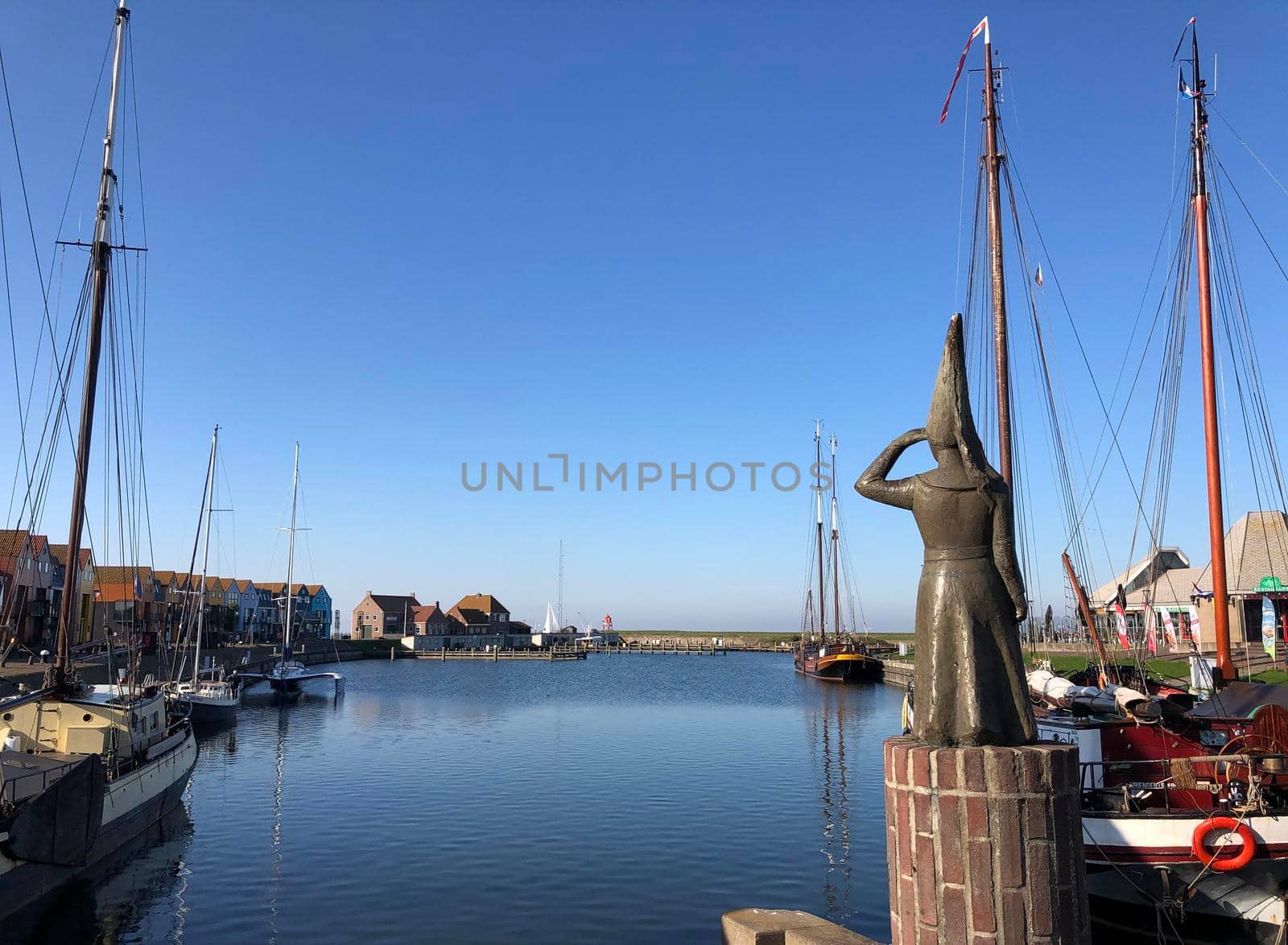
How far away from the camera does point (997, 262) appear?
22984 mm

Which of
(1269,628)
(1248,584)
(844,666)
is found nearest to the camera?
(1269,628)

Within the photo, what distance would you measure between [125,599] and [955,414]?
205 ft

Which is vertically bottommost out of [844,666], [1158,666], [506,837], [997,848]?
[506,837]

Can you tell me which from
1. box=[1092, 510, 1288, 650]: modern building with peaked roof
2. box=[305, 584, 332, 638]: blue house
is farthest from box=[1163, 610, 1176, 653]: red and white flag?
box=[305, 584, 332, 638]: blue house

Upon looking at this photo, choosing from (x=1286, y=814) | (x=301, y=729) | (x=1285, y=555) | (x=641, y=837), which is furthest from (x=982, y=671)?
(x=1285, y=555)

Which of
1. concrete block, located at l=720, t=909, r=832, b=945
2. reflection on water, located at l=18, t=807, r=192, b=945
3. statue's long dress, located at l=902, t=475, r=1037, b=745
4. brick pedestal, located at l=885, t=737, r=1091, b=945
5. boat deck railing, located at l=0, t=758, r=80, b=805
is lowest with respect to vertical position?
reflection on water, located at l=18, t=807, r=192, b=945

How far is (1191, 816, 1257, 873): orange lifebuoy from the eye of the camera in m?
13.2

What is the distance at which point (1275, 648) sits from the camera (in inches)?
1722

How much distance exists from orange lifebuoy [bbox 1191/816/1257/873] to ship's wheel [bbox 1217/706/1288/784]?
1.14 meters

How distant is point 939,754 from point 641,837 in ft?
57.1

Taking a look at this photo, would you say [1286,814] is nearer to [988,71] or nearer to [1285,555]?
[988,71]

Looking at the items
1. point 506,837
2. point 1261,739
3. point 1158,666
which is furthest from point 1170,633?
point 506,837

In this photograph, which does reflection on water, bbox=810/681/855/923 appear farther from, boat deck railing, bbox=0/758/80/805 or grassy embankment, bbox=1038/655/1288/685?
boat deck railing, bbox=0/758/80/805

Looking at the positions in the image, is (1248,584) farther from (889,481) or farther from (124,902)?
(124,902)
